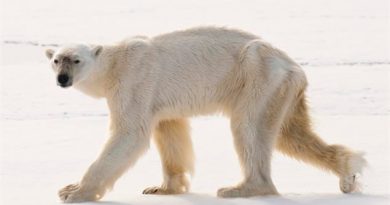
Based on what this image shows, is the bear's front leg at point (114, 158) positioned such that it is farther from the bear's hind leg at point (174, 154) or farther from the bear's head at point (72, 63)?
the bear's hind leg at point (174, 154)

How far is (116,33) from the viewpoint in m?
15.3

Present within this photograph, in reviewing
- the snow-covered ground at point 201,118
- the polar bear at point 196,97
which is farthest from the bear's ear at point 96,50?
the snow-covered ground at point 201,118

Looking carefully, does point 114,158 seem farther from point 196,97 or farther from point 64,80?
point 196,97

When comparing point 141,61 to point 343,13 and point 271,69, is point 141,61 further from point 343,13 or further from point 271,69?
point 343,13

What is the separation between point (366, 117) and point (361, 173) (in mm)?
3135

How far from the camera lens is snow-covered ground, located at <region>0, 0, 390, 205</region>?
22.9ft

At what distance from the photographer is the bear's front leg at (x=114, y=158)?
19.5 ft

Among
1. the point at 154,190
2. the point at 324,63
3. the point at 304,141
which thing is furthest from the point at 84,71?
the point at 324,63

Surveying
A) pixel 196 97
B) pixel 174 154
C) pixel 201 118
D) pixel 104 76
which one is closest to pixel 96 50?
pixel 104 76

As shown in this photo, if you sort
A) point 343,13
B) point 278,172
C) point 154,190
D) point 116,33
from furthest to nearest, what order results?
point 343,13
point 116,33
point 278,172
point 154,190

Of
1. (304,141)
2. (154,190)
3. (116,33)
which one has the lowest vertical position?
(116,33)

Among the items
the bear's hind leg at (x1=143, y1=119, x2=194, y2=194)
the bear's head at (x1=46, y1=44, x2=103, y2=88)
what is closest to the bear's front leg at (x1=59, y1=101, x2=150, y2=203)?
the bear's head at (x1=46, y1=44, x2=103, y2=88)

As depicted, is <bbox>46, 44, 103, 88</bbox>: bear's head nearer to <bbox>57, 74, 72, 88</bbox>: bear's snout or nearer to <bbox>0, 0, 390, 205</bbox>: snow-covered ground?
<bbox>57, 74, 72, 88</bbox>: bear's snout

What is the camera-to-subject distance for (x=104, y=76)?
6250 mm
